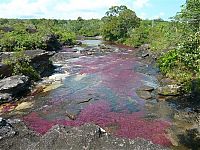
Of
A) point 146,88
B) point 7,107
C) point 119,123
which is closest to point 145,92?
point 146,88

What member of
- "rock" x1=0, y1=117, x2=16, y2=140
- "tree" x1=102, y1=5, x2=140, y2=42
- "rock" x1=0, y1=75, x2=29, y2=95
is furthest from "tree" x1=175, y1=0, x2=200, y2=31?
"tree" x1=102, y1=5, x2=140, y2=42

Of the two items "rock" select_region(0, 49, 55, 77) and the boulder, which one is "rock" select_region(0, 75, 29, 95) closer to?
the boulder

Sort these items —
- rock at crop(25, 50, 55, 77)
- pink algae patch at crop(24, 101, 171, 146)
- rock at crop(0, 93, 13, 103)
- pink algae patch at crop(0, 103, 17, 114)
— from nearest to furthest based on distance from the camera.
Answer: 1. pink algae patch at crop(24, 101, 171, 146)
2. pink algae patch at crop(0, 103, 17, 114)
3. rock at crop(0, 93, 13, 103)
4. rock at crop(25, 50, 55, 77)

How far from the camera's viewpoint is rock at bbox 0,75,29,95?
3199cm

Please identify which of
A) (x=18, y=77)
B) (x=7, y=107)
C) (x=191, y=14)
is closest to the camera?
(x=191, y=14)

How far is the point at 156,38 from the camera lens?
245ft

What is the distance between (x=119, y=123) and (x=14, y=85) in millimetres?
12898

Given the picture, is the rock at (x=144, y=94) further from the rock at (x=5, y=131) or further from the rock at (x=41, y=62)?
the rock at (x=5, y=131)

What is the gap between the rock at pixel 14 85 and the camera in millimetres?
31994

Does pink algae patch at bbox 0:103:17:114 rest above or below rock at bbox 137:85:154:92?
below

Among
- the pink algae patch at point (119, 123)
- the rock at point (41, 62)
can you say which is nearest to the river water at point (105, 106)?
the pink algae patch at point (119, 123)

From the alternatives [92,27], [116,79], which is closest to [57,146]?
[116,79]

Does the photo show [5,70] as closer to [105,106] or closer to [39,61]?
[39,61]

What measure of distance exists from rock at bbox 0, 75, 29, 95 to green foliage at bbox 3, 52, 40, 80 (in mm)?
2982
